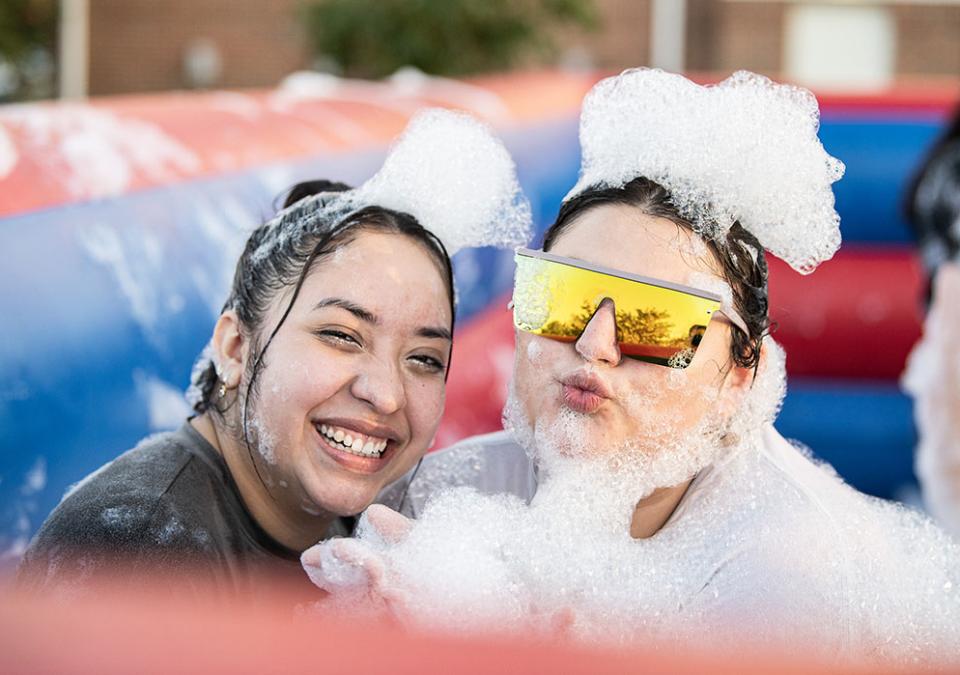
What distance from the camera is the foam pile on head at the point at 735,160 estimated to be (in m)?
1.36

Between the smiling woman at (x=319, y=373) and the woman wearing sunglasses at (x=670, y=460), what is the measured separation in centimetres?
16

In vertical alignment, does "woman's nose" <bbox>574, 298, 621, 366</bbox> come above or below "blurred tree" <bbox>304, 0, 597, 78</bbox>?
above

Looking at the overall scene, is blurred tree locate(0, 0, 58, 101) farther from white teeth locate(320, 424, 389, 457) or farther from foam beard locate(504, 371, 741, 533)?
foam beard locate(504, 371, 741, 533)

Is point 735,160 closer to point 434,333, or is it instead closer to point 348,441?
point 434,333

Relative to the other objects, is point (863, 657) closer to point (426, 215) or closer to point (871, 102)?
point (426, 215)

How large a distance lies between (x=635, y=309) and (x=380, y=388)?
34 centimetres

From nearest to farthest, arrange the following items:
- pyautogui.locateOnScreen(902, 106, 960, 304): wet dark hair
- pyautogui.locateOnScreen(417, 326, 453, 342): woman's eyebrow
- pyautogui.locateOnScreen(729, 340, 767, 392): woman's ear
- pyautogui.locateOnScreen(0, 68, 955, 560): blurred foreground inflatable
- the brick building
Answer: pyautogui.locateOnScreen(729, 340, 767, 392): woman's ear < pyautogui.locateOnScreen(417, 326, 453, 342): woman's eyebrow < pyautogui.locateOnScreen(0, 68, 955, 560): blurred foreground inflatable < pyautogui.locateOnScreen(902, 106, 960, 304): wet dark hair < the brick building

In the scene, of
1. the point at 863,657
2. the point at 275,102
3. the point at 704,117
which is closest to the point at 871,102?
the point at 275,102

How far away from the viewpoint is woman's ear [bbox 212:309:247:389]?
1.56m

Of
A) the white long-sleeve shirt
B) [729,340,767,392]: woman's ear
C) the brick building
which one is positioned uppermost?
[729,340,767,392]: woman's ear

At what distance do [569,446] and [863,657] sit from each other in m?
0.37

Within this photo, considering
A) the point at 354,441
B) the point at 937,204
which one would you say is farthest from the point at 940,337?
the point at 354,441

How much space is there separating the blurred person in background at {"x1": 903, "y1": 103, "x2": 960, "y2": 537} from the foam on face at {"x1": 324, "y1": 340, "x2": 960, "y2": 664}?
1652 mm

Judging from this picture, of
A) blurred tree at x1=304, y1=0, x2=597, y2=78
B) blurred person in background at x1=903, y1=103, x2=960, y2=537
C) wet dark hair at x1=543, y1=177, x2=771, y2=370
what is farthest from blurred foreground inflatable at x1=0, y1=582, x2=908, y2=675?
blurred tree at x1=304, y1=0, x2=597, y2=78
